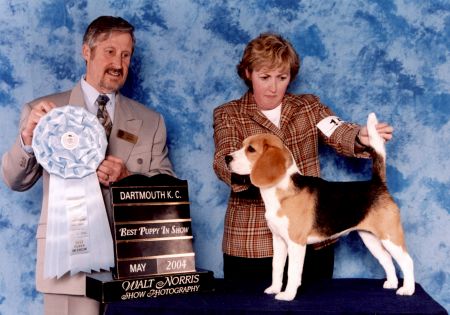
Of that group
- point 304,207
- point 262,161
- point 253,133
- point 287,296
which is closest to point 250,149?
point 262,161

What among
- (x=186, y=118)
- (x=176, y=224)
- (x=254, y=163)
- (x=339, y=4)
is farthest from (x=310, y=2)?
(x=176, y=224)

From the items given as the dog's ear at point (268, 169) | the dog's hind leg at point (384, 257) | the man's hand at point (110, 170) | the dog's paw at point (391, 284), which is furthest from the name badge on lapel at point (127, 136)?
the dog's paw at point (391, 284)

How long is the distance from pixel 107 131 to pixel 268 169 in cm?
73

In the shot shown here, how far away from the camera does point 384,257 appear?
2.02 m

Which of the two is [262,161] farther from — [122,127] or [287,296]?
[122,127]

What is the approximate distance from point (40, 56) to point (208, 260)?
1.24 metres

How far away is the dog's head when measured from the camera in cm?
181

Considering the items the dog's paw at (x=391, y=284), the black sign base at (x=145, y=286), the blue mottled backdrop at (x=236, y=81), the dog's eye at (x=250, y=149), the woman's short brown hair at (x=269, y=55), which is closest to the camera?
the black sign base at (x=145, y=286)

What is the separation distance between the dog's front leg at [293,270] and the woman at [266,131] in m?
0.37

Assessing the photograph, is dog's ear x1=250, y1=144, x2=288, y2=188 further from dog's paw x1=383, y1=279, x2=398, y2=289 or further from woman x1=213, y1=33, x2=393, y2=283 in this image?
dog's paw x1=383, y1=279, x2=398, y2=289

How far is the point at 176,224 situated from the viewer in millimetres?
1919

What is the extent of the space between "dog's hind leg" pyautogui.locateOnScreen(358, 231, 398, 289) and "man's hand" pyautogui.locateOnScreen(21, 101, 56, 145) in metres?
1.17

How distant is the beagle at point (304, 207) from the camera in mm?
1814

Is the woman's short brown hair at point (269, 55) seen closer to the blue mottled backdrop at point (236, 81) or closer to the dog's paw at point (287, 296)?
the blue mottled backdrop at point (236, 81)
